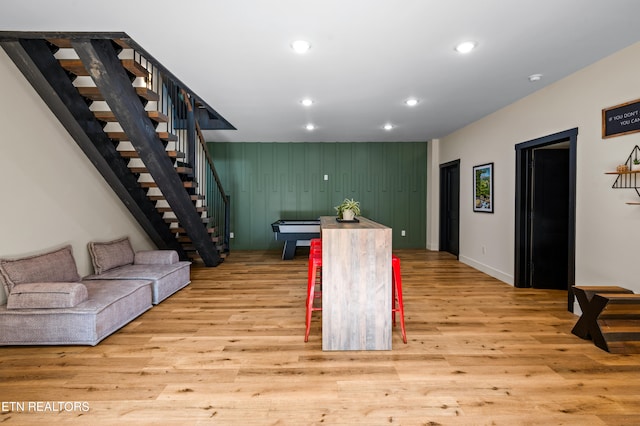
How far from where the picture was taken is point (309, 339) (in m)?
3.08

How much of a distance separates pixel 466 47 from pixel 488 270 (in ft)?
12.9

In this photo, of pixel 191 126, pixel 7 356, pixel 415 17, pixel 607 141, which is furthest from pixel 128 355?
pixel 607 141

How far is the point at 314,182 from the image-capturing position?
26.9ft

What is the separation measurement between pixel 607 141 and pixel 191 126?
5067mm

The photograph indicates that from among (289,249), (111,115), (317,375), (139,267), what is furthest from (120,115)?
(289,249)

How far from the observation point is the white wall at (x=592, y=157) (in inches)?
123

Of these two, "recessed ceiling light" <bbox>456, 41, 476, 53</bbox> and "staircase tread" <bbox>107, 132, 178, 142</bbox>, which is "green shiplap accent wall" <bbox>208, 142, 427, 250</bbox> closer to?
"staircase tread" <bbox>107, 132, 178, 142</bbox>

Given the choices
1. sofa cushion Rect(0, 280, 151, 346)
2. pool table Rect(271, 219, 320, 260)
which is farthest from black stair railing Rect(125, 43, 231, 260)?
sofa cushion Rect(0, 280, 151, 346)

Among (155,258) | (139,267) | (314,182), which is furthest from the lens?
(314,182)

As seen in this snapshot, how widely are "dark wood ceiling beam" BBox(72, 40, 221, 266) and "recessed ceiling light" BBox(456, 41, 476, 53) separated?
3254mm

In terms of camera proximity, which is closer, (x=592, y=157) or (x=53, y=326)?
(x=53, y=326)

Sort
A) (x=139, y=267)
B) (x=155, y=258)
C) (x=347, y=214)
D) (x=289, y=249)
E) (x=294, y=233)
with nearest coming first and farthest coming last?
(x=347, y=214), (x=139, y=267), (x=155, y=258), (x=294, y=233), (x=289, y=249)

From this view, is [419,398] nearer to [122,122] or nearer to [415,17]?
[415,17]

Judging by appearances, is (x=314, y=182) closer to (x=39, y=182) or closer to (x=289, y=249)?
(x=289, y=249)
